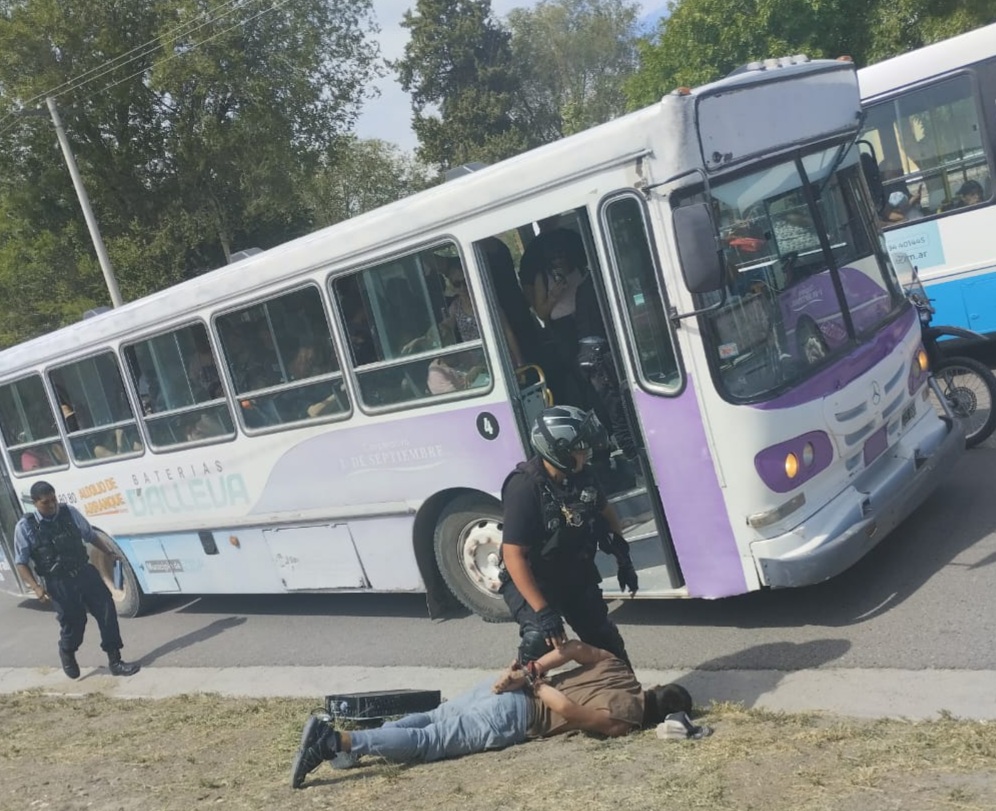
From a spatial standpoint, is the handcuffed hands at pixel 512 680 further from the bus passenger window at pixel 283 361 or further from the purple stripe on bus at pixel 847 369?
the bus passenger window at pixel 283 361

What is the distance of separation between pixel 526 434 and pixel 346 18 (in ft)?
72.6

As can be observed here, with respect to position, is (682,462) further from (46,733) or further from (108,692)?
(108,692)

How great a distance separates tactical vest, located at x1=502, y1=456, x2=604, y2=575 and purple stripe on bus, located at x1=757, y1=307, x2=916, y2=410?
4.22 feet

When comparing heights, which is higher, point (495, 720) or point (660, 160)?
point (660, 160)

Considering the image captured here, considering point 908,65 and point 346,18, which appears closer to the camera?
point 908,65

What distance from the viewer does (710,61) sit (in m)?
23.9

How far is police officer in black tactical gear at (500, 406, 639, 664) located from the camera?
5137 mm

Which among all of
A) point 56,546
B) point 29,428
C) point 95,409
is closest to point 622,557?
point 56,546

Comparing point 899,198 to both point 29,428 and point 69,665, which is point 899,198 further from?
point 29,428

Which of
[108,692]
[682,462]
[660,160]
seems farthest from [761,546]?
[108,692]

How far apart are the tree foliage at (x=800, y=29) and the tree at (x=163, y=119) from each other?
7.77 m

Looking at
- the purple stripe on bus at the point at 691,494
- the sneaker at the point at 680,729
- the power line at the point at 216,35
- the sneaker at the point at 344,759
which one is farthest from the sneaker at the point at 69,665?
the power line at the point at 216,35

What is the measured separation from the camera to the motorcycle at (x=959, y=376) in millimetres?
8321

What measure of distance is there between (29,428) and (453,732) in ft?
24.6
